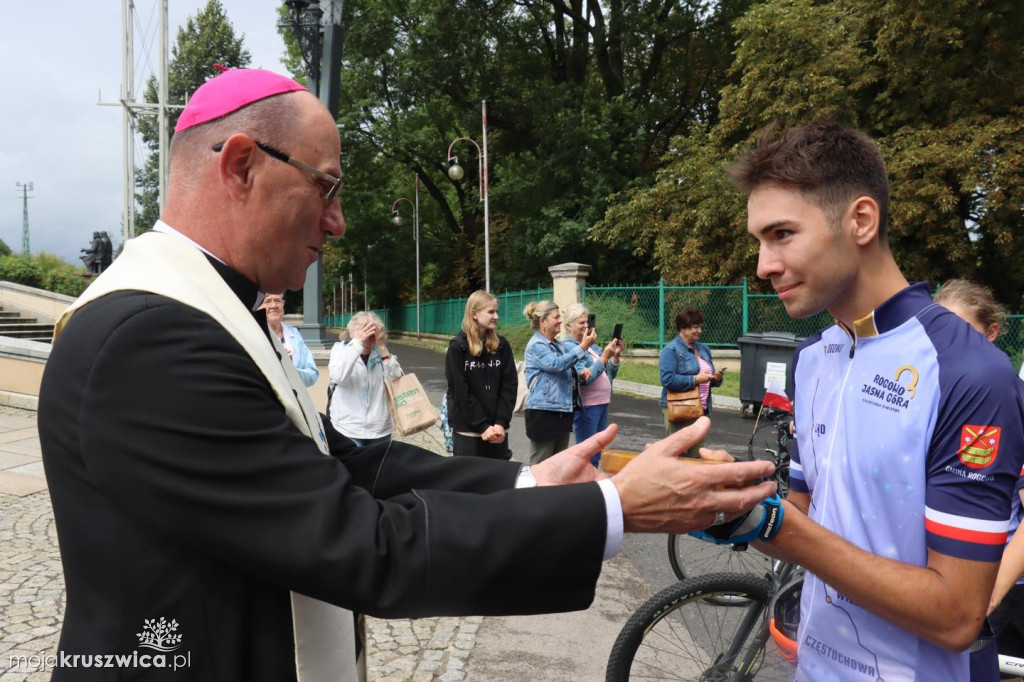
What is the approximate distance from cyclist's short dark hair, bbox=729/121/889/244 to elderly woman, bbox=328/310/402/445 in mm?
4993

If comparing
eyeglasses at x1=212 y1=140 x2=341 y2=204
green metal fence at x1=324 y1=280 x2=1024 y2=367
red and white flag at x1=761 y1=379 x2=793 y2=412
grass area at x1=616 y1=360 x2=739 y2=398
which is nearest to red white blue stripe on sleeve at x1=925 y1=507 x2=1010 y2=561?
eyeglasses at x1=212 y1=140 x2=341 y2=204

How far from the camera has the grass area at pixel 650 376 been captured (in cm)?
1595

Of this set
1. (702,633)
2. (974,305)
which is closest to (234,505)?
(702,633)

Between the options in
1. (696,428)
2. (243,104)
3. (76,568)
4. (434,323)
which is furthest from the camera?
A: (434,323)

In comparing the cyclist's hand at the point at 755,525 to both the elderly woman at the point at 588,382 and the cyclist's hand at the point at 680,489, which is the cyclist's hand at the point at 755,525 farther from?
the elderly woman at the point at 588,382

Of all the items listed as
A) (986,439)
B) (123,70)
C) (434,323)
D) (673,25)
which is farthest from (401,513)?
(434,323)

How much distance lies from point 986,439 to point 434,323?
35258 millimetres

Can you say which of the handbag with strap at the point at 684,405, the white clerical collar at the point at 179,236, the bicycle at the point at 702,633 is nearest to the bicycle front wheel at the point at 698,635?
the bicycle at the point at 702,633

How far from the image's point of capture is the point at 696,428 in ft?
4.58

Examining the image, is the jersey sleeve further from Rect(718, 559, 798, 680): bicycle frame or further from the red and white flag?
the red and white flag

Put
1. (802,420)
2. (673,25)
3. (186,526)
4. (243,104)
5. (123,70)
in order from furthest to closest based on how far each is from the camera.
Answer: (123,70)
(673,25)
(802,420)
(243,104)
(186,526)

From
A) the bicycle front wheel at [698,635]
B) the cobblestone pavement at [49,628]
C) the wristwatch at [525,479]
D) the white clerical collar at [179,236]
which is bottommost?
the cobblestone pavement at [49,628]

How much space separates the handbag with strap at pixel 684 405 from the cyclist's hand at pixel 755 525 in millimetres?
6036

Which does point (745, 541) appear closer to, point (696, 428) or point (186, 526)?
point (696, 428)
